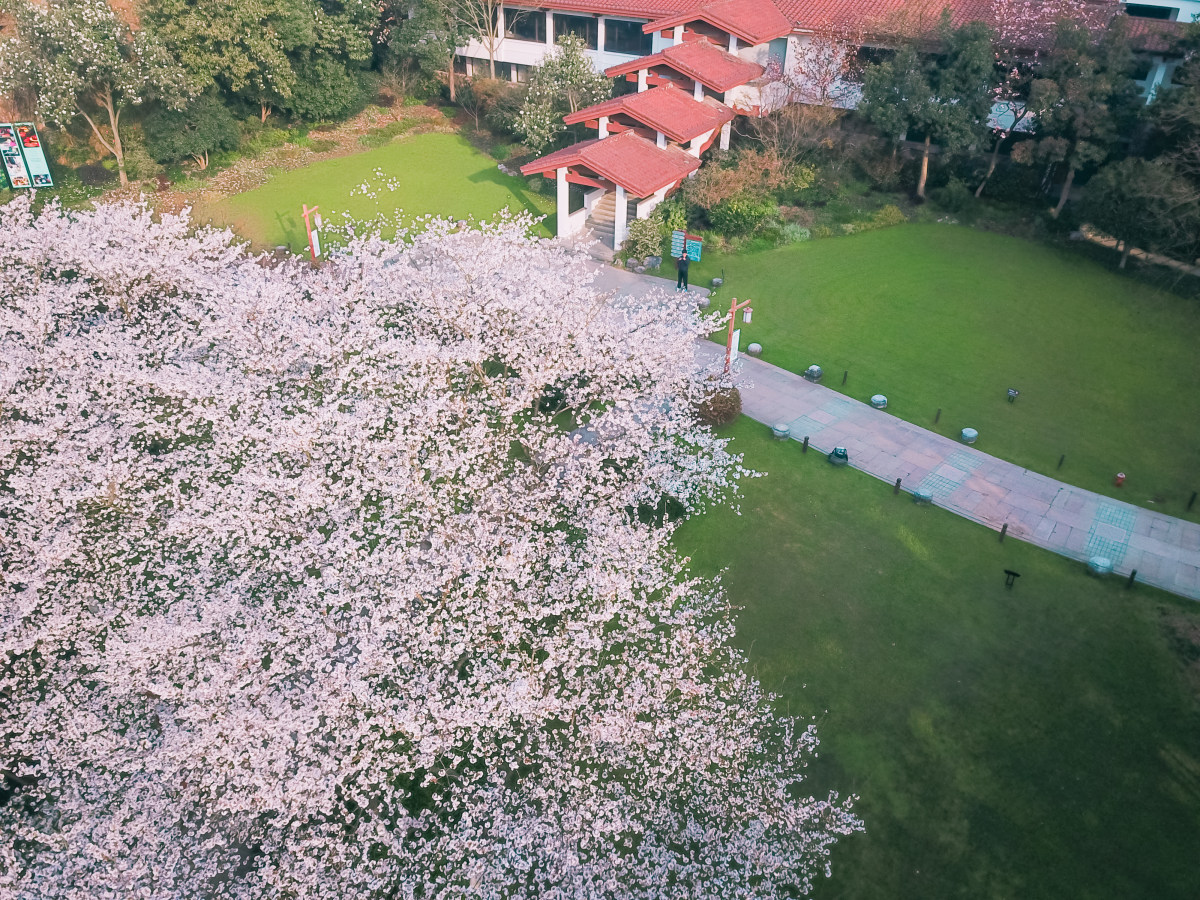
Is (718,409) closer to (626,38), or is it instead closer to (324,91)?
(626,38)

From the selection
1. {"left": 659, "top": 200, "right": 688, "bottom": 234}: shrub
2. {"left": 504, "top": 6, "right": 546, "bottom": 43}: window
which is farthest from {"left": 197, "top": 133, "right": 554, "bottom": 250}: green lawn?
{"left": 504, "top": 6, "right": 546, "bottom": 43}: window

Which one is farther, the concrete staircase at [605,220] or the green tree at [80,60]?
the concrete staircase at [605,220]

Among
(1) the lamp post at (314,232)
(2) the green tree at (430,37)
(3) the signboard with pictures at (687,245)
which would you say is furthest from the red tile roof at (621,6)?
(1) the lamp post at (314,232)

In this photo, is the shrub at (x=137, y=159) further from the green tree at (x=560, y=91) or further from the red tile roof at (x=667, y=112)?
the red tile roof at (x=667, y=112)

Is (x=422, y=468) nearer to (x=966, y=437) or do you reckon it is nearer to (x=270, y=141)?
(x=966, y=437)

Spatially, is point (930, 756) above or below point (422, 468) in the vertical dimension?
below

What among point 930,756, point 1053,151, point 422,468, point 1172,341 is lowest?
point 930,756

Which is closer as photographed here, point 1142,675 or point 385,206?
point 1142,675

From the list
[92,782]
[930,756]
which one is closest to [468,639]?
[92,782]
